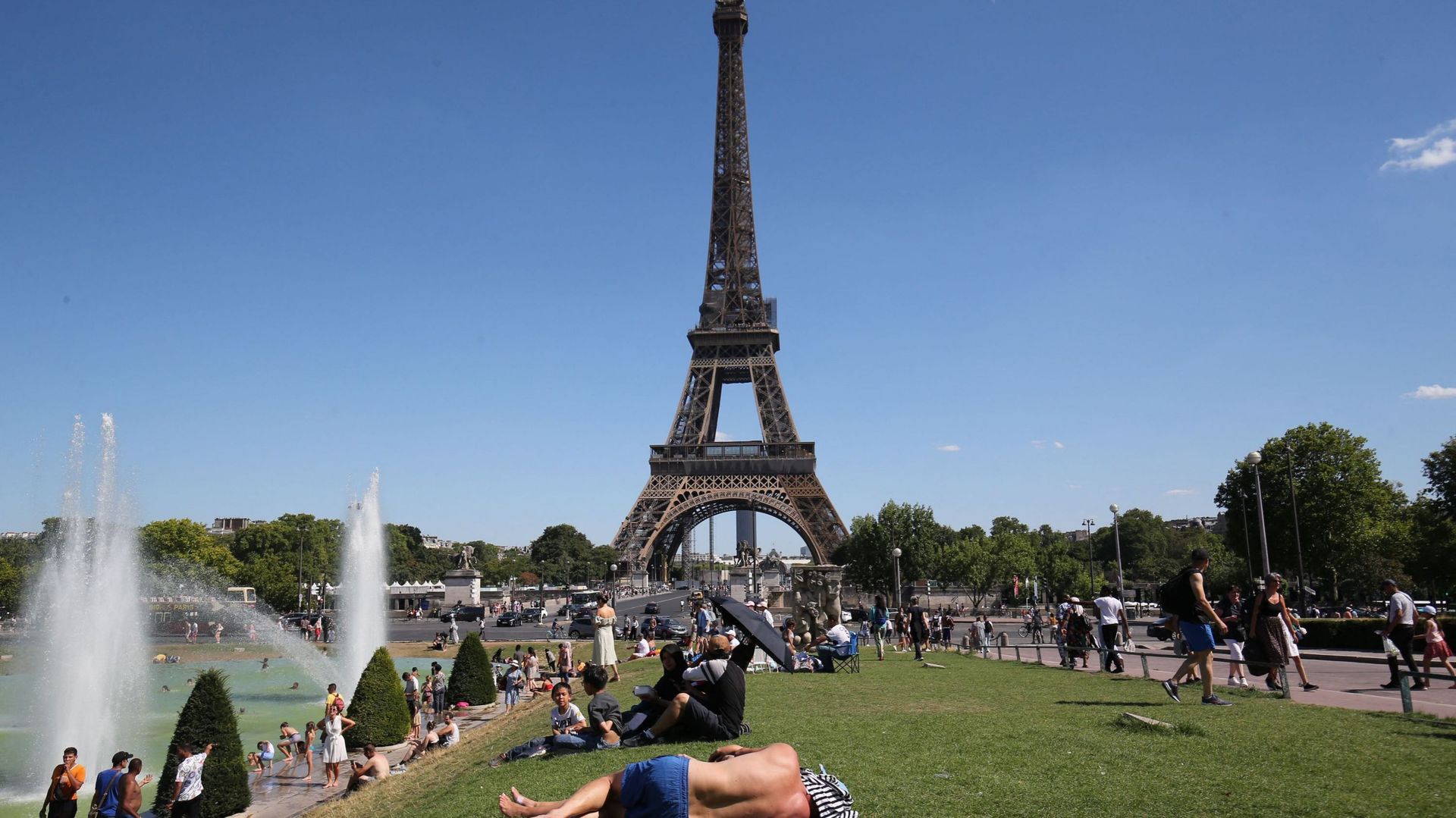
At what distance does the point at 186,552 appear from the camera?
7612 cm

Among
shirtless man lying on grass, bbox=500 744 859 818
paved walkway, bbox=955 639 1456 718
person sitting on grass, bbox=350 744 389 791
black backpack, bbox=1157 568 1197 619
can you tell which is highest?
black backpack, bbox=1157 568 1197 619

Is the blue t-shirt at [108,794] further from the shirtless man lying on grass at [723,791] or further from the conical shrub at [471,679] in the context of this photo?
the shirtless man lying on grass at [723,791]

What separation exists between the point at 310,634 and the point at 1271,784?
43.3 metres

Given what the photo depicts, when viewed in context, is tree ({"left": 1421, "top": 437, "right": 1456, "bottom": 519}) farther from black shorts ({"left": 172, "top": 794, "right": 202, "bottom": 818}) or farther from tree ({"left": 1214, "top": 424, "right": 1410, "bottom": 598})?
black shorts ({"left": 172, "top": 794, "right": 202, "bottom": 818})

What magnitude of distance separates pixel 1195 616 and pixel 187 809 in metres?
12.8

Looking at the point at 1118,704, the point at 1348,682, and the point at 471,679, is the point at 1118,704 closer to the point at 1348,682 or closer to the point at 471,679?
the point at 1348,682

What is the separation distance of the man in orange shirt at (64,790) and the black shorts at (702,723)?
8742 mm

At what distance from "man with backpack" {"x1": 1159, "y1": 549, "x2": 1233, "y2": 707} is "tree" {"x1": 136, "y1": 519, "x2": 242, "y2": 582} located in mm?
70845

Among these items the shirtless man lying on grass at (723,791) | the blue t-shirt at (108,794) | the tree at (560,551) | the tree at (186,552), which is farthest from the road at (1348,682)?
the tree at (560,551)

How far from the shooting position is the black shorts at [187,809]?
11.9m

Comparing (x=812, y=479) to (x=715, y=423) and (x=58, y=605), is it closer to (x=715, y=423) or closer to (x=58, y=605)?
(x=715, y=423)

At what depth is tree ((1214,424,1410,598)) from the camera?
159 ft

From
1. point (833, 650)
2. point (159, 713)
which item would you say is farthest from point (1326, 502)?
point (159, 713)

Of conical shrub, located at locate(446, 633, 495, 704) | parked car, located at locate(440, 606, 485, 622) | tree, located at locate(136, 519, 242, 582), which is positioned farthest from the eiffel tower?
conical shrub, located at locate(446, 633, 495, 704)
